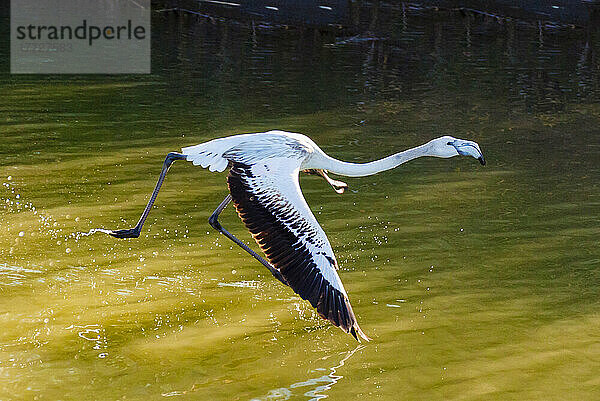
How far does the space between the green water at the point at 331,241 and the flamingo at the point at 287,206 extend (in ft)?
1.89

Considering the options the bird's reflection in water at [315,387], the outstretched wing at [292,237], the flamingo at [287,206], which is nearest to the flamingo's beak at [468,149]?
the flamingo at [287,206]

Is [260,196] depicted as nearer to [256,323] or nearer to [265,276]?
[256,323]

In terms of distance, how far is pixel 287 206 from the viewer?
6.43m

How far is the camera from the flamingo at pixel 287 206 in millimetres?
6129

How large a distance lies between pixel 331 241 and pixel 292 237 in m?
2.88

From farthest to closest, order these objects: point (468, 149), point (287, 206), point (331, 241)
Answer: point (331, 241) → point (468, 149) → point (287, 206)

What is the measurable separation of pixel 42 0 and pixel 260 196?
78.9 ft

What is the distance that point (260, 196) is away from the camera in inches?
259

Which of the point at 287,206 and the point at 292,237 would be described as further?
the point at 287,206

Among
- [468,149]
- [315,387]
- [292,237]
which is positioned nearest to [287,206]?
[292,237]

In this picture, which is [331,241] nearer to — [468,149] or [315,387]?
[468,149]

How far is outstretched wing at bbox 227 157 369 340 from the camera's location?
609 centimetres

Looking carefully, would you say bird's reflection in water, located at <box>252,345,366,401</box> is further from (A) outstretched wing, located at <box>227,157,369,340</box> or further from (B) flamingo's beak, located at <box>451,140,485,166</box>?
(B) flamingo's beak, located at <box>451,140,485,166</box>

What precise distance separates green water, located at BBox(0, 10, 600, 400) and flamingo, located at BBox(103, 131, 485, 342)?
58 centimetres
